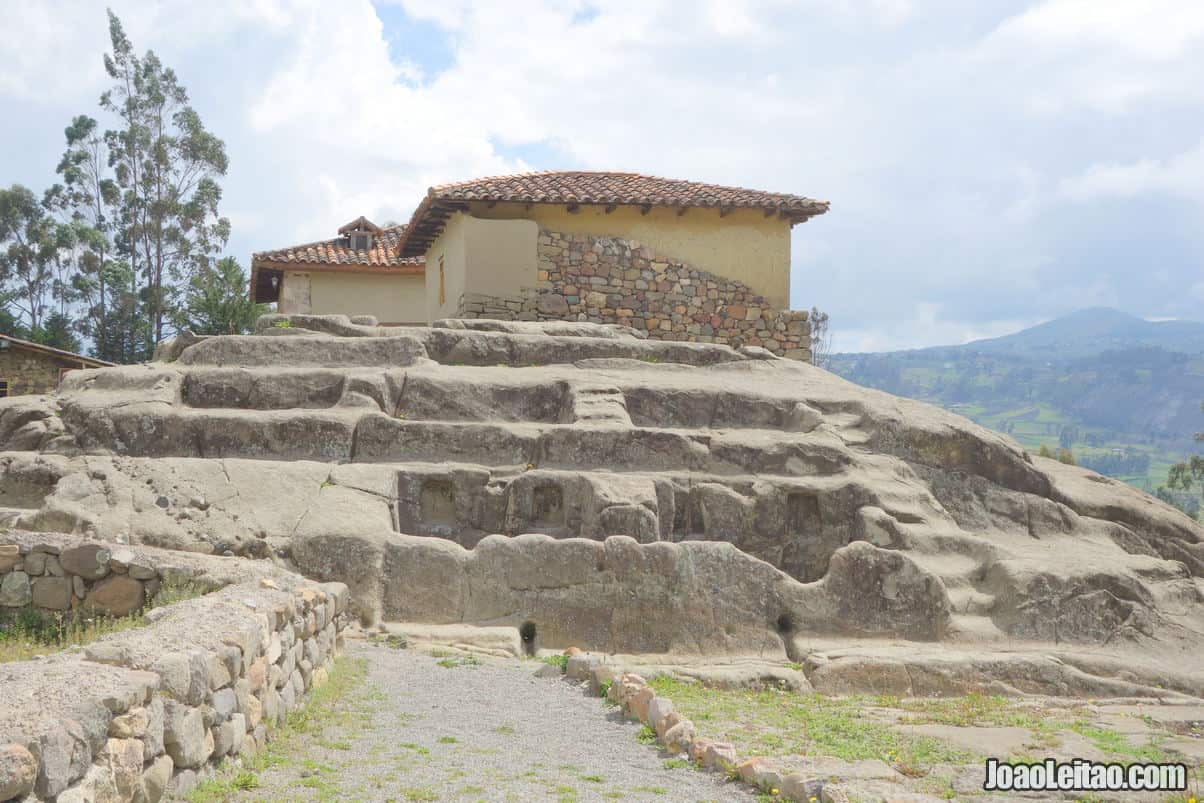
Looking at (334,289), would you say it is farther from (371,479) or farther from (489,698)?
(489,698)

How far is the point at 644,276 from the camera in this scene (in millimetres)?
23297

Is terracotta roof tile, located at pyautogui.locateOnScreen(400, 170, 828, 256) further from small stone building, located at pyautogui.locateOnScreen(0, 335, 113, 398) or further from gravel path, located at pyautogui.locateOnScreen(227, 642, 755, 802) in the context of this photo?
gravel path, located at pyautogui.locateOnScreen(227, 642, 755, 802)

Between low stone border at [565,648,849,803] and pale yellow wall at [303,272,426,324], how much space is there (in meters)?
22.0

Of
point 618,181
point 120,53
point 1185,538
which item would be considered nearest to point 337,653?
point 1185,538

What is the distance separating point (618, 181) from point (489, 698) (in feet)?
57.0

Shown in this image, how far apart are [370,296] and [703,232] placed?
11.3 m

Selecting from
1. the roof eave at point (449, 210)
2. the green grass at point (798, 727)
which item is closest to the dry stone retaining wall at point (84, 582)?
the green grass at point (798, 727)

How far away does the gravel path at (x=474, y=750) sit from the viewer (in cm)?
653

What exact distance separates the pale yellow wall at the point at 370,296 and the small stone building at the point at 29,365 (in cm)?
680

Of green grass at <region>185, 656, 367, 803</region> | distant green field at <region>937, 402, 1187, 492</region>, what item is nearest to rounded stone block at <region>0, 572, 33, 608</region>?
green grass at <region>185, 656, 367, 803</region>

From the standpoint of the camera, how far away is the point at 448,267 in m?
24.7

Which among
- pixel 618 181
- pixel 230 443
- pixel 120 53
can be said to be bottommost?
pixel 230 443

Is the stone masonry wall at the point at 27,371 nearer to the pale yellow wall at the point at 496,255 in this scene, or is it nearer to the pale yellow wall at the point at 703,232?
the pale yellow wall at the point at 496,255

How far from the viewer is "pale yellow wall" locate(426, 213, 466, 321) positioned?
75.2 ft
